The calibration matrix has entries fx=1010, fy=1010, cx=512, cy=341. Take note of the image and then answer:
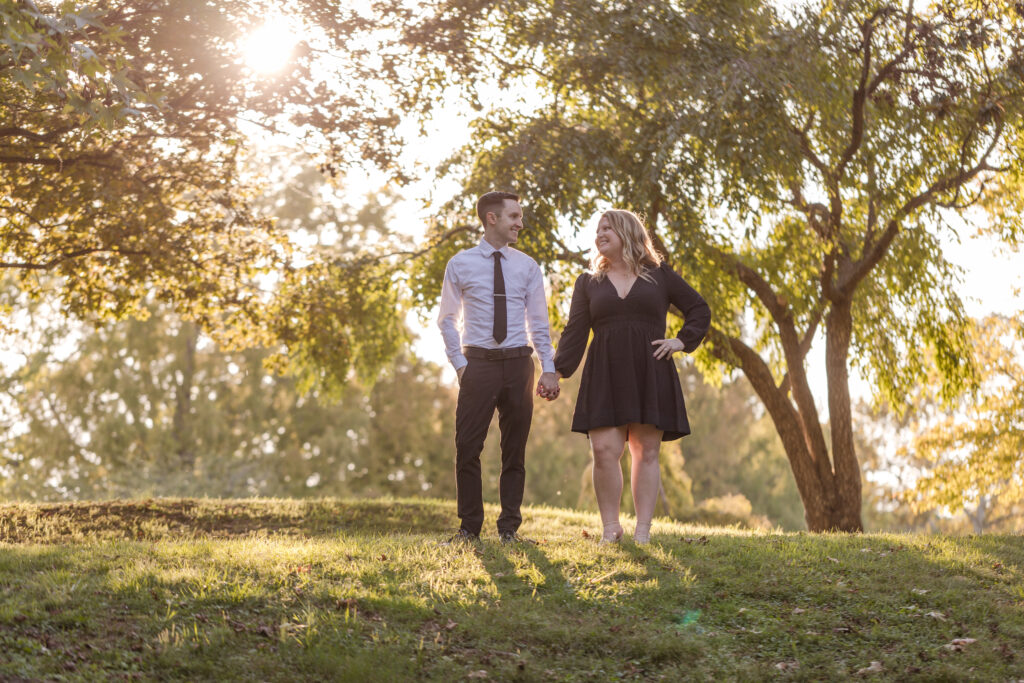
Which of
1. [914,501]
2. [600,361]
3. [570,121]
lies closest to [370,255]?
[570,121]

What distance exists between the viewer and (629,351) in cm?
706

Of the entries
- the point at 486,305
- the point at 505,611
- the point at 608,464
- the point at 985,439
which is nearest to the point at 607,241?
the point at 486,305

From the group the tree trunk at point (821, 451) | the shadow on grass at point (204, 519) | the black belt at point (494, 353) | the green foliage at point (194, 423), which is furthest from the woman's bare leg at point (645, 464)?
the green foliage at point (194, 423)

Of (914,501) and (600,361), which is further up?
(600,361)

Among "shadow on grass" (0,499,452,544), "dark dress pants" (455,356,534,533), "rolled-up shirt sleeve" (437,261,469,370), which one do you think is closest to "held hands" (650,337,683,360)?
"dark dress pants" (455,356,534,533)

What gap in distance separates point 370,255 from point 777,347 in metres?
6.54

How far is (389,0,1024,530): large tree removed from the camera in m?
10.8

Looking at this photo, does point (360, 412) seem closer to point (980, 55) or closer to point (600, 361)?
point (980, 55)

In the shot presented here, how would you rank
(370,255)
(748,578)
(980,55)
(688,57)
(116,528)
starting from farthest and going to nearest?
(370,255) → (980,55) → (688,57) → (116,528) → (748,578)

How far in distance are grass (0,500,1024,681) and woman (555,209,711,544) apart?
0.64 m

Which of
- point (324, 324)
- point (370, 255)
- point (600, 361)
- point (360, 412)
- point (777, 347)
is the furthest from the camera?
point (360, 412)

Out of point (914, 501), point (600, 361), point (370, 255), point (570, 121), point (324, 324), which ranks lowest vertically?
point (914, 501)

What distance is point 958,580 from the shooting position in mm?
6945

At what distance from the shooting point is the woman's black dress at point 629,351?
7020mm
